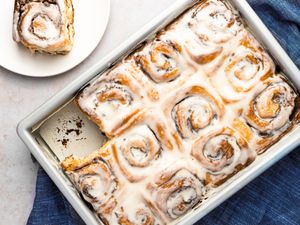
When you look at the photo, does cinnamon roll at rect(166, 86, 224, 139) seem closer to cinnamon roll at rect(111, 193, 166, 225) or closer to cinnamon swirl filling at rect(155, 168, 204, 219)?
cinnamon swirl filling at rect(155, 168, 204, 219)

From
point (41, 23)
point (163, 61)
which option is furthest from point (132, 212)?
point (41, 23)

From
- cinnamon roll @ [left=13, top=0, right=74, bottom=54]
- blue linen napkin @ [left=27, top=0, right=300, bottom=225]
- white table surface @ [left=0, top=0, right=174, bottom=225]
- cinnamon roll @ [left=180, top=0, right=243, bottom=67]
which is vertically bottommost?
blue linen napkin @ [left=27, top=0, right=300, bottom=225]

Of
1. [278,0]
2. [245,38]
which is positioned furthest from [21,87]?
[278,0]

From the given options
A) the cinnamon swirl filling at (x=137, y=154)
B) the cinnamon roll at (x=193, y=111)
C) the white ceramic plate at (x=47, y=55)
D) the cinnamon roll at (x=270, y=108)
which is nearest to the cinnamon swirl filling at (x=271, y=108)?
the cinnamon roll at (x=270, y=108)

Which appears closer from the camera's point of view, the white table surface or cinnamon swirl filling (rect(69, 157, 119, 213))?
cinnamon swirl filling (rect(69, 157, 119, 213))

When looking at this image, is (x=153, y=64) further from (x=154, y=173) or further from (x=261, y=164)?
(x=261, y=164)

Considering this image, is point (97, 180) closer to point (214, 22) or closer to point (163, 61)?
point (163, 61)

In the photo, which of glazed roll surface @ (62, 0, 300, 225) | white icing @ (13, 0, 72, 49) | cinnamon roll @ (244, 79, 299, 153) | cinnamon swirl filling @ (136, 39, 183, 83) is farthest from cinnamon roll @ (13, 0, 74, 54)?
cinnamon roll @ (244, 79, 299, 153)
